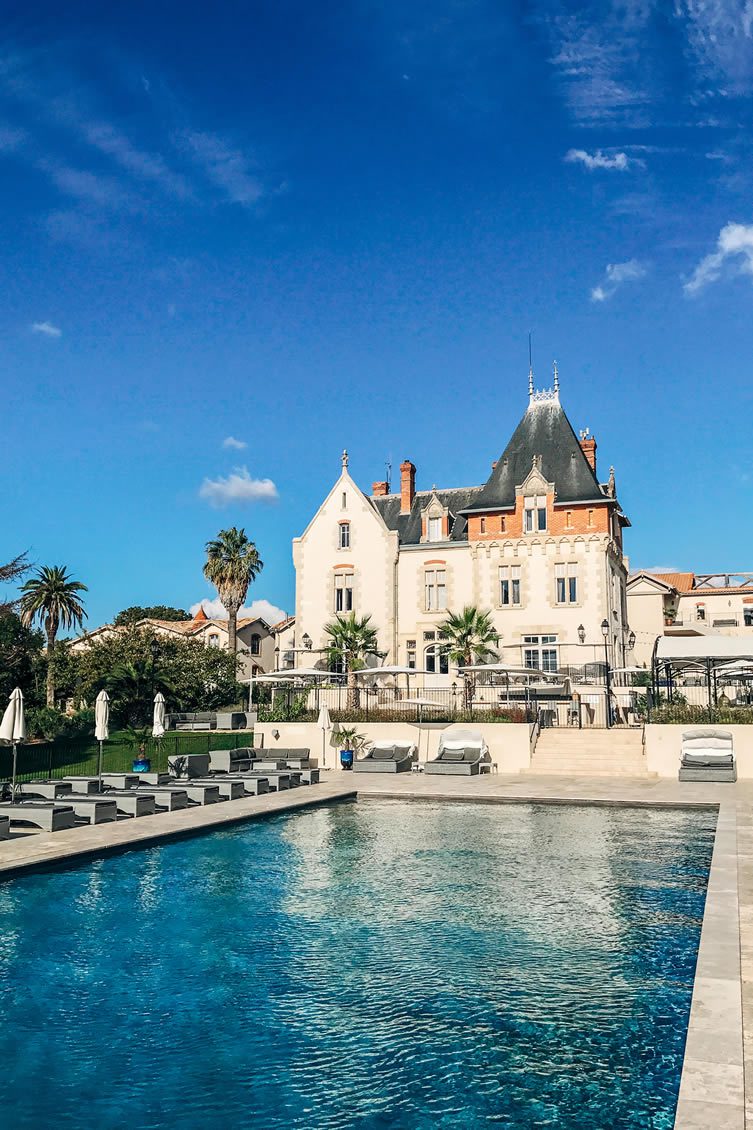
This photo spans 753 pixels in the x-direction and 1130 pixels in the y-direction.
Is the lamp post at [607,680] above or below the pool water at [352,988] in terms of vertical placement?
above

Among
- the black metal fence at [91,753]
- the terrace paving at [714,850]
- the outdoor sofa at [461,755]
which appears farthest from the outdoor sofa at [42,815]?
the outdoor sofa at [461,755]

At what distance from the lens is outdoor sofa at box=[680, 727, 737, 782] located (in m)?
26.1

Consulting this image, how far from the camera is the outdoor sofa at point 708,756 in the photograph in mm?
26125

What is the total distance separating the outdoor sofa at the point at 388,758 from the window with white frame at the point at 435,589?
14.3m

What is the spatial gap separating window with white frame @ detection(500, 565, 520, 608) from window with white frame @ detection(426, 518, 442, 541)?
4087 mm

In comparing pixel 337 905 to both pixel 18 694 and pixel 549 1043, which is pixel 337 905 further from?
pixel 18 694

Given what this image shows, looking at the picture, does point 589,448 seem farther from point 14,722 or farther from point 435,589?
point 14,722

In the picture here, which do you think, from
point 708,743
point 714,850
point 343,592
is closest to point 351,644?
point 343,592

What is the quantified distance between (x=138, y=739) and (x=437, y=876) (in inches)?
1013

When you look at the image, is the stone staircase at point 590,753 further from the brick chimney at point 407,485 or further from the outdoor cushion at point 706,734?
the brick chimney at point 407,485

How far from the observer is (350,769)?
3142cm

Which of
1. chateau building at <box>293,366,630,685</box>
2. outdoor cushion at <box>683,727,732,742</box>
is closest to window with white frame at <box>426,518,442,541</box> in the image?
chateau building at <box>293,366,630,685</box>

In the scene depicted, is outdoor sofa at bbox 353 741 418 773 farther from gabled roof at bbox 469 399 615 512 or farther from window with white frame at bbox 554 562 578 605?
gabled roof at bbox 469 399 615 512

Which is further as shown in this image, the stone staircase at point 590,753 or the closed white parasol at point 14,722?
the stone staircase at point 590,753
